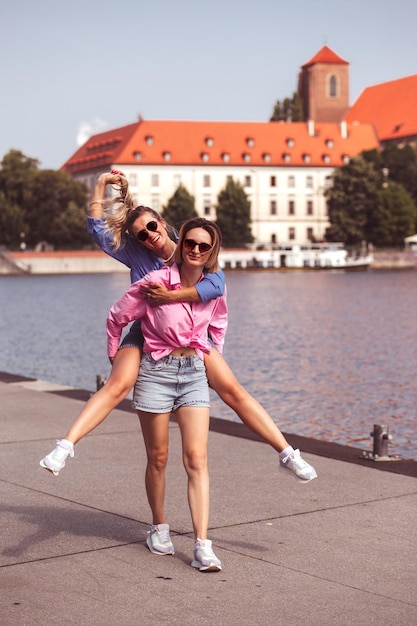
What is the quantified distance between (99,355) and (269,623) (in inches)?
899

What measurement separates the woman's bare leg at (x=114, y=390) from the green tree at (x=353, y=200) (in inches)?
4171

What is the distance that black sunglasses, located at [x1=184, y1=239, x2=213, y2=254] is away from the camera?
540 cm

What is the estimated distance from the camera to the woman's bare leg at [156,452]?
5648 millimetres

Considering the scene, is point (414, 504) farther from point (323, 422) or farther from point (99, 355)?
point (99, 355)

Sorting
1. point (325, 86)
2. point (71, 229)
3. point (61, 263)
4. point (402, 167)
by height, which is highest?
point (325, 86)

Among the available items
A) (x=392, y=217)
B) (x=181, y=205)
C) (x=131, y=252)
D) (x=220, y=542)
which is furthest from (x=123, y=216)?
(x=181, y=205)

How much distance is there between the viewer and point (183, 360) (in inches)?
220

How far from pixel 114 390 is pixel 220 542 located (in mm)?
1061

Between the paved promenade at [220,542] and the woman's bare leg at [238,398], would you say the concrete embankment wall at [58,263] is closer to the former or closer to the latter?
the paved promenade at [220,542]

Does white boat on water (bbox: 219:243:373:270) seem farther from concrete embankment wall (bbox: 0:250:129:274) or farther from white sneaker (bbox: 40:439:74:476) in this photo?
white sneaker (bbox: 40:439:74:476)

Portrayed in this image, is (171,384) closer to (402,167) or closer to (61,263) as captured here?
(61,263)

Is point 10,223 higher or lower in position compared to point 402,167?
lower

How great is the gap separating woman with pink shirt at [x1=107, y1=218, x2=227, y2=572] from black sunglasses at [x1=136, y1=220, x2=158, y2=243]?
7.2 inches

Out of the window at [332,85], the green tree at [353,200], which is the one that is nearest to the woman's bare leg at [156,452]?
the green tree at [353,200]
